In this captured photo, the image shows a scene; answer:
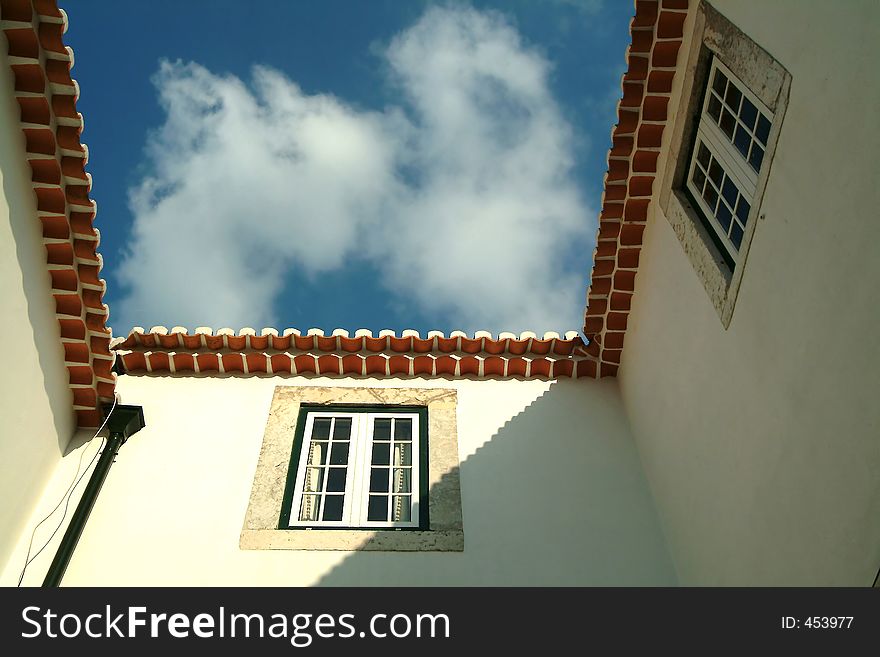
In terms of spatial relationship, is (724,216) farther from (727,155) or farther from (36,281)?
(36,281)

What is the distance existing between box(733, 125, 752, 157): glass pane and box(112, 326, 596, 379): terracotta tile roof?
254 cm

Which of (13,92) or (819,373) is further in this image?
(13,92)

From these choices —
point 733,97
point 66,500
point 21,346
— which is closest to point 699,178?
point 733,97

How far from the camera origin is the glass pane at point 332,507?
574cm

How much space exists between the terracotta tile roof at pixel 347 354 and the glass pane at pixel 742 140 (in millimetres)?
2541

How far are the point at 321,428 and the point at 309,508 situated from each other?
92cm

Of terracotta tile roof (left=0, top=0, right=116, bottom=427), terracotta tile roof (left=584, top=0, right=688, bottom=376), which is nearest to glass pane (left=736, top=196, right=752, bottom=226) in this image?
terracotta tile roof (left=584, top=0, right=688, bottom=376)

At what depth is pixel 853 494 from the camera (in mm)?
3471
